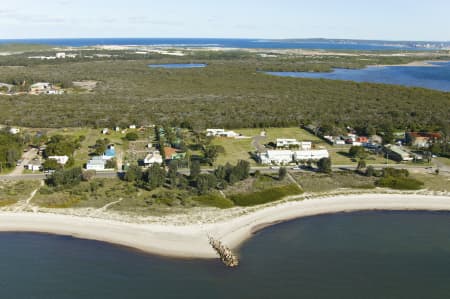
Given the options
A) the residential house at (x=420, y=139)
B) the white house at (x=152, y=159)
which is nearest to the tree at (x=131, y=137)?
the white house at (x=152, y=159)

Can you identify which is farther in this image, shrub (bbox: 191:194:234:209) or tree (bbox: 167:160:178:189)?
tree (bbox: 167:160:178:189)

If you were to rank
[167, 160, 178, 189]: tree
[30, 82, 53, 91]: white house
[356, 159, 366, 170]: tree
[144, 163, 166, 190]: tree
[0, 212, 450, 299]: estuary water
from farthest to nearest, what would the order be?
[30, 82, 53, 91]: white house < [356, 159, 366, 170]: tree < [167, 160, 178, 189]: tree < [144, 163, 166, 190]: tree < [0, 212, 450, 299]: estuary water

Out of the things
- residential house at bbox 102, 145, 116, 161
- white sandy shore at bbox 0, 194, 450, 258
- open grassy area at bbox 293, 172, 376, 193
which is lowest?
white sandy shore at bbox 0, 194, 450, 258

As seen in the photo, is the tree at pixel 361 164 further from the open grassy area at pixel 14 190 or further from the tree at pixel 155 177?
the open grassy area at pixel 14 190

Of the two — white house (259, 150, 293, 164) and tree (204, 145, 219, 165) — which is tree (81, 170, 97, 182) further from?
white house (259, 150, 293, 164)

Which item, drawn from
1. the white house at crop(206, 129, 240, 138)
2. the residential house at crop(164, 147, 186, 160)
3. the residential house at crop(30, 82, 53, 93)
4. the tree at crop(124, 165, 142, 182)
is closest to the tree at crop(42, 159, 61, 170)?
the tree at crop(124, 165, 142, 182)

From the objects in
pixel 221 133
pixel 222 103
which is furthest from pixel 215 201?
pixel 222 103

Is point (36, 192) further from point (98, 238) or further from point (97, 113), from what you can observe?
point (97, 113)
